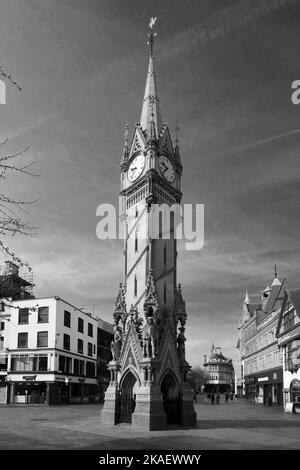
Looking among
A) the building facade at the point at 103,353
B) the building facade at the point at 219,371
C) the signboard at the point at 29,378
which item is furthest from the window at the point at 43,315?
the building facade at the point at 219,371

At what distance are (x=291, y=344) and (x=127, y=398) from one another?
28.8 metres

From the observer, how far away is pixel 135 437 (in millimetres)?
22047

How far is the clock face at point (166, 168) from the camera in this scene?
3219 centimetres

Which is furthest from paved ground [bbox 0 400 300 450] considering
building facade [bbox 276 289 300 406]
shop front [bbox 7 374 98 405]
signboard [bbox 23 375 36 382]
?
signboard [bbox 23 375 36 382]

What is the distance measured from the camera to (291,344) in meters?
51.0

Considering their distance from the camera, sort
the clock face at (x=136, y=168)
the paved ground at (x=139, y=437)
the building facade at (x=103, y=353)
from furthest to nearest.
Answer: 1. the building facade at (x=103, y=353)
2. the clock face at (x=136, y=168)
3. the paved ground at (x=139, y=437)

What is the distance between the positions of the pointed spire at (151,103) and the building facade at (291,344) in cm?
2715

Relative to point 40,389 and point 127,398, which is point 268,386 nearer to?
point 40,389

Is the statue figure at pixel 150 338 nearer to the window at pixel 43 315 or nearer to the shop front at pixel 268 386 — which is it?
the shop front at pixel 268 386

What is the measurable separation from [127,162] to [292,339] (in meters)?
28.6

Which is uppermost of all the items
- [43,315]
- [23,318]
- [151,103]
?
→ [151,103]

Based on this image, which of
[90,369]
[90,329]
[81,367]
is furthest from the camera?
[90,329]

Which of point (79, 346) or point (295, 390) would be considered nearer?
point (295, 390)

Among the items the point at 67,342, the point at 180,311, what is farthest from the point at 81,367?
→ the point at 180,311
